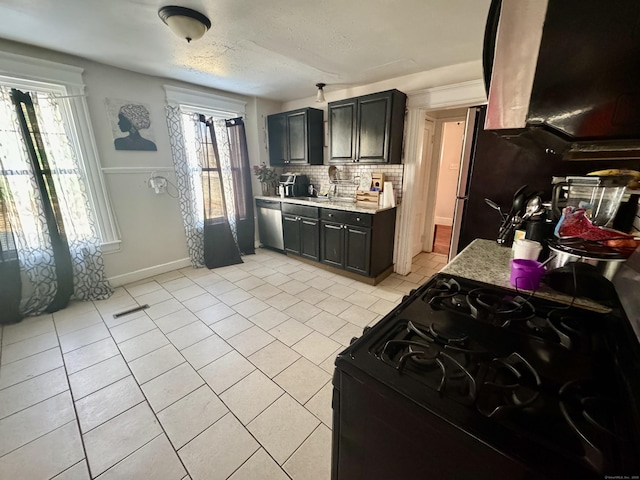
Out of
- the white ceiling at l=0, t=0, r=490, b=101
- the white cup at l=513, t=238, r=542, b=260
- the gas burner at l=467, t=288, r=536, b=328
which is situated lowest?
the gas burner at l=467, t=288, r=536, b=328

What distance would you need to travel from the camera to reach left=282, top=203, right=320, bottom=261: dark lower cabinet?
3.55 m

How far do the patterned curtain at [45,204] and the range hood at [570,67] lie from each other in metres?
3.57

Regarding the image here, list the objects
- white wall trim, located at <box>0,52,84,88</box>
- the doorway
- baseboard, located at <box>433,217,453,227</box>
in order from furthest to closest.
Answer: baseboard, located at <box>433,217,453,227</box>
the doorway
white wall trim, located at <box>0,52,84,88</box>

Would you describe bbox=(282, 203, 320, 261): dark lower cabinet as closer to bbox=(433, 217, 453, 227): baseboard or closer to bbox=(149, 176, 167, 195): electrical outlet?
bbox=(149, 176, 167, 195): electrical outlet

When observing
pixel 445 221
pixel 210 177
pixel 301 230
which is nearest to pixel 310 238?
pixel 301 230

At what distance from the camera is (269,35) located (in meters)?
2.03

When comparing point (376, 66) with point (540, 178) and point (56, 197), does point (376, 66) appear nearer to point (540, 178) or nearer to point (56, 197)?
point (540, 178)

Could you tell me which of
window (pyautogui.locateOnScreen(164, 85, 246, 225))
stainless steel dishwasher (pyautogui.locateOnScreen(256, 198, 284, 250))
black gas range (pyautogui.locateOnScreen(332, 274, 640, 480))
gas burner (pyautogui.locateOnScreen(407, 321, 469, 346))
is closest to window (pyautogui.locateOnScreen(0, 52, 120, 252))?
window (pyautogui.locateOnScreen(164, 85, 246, 225))

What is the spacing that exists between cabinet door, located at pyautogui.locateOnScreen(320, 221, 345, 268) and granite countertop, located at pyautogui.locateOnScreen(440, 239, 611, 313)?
1.77 m

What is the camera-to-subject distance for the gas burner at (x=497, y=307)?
84 centimetres

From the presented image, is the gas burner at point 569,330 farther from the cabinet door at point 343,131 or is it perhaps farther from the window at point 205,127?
the window at point 205,127

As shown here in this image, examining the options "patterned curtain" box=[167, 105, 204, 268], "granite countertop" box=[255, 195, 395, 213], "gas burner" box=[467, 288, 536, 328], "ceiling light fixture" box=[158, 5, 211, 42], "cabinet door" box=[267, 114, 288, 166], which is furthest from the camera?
"cabinet door" box=[267, 114, 288, 166]

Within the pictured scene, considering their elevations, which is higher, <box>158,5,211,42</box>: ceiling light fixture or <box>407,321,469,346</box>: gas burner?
<box>158,5,211,42</box>: ceiling light fixture

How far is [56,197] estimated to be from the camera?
2547mm
